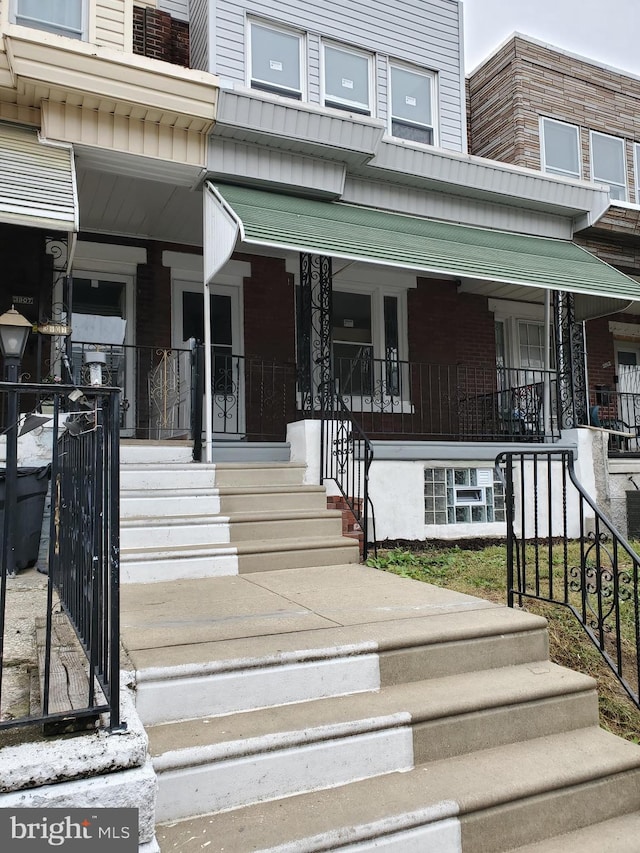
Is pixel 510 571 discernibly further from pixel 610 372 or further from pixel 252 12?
pixel 610 372

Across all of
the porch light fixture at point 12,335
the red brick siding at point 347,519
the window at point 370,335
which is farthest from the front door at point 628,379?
the porch light fixture at point 12,335

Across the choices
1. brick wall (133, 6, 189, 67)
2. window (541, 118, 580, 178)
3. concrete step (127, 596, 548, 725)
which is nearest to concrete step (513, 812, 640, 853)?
concrete step (127, 596, 548, 725)

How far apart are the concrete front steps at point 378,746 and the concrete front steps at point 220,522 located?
6.24 ft

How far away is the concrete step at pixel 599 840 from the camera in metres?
2.68

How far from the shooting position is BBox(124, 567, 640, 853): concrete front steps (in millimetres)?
2494

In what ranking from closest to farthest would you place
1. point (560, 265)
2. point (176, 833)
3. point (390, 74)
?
point (176, 833) → point (560, 265) → point (390, 74)

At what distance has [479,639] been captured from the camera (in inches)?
142

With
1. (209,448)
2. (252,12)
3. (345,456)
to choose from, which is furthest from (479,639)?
(252,12)

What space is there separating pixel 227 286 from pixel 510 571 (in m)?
7.15

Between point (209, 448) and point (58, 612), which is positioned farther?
point (209, 448)

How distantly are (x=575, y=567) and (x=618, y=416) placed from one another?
9162mm

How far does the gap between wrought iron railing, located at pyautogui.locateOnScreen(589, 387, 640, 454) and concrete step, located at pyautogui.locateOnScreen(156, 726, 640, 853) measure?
8.67m

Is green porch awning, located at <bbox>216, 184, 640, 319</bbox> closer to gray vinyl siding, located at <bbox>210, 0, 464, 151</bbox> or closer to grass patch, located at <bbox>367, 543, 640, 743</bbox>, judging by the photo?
gray vinyl siding, located at <bbox>210, 0, 464, 151</bbox>

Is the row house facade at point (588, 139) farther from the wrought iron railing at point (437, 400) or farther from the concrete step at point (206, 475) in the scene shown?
the concrete step at point (206, 475)
